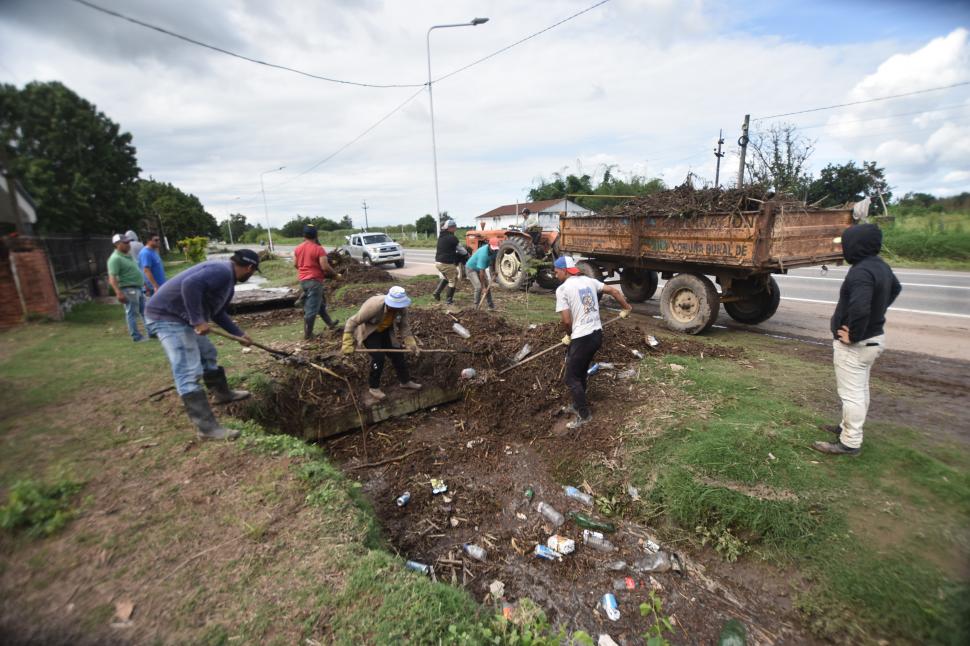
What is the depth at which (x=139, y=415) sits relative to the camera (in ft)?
12.9

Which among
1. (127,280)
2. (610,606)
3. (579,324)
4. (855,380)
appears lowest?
(610,606)

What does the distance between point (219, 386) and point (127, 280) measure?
3.77 meters

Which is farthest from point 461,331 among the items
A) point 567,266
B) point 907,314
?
point 907,314

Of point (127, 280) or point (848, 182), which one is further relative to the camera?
point (848, 182)

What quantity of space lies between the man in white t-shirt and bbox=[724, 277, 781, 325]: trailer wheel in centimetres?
417

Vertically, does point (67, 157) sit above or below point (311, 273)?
above

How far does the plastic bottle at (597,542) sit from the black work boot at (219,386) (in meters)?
3.67

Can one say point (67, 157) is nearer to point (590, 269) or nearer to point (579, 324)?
point (579, 324)

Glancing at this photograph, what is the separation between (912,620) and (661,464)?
62.8 inches

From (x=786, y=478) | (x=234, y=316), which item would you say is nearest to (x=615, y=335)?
(x=786, y=478)

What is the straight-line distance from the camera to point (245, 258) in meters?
3.96

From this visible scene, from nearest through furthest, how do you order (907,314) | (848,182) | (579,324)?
(579,324) → (907,314) → (848,182)

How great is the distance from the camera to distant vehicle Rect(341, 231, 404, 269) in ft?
61.9

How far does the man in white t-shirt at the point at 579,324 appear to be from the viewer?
14.0 ft
